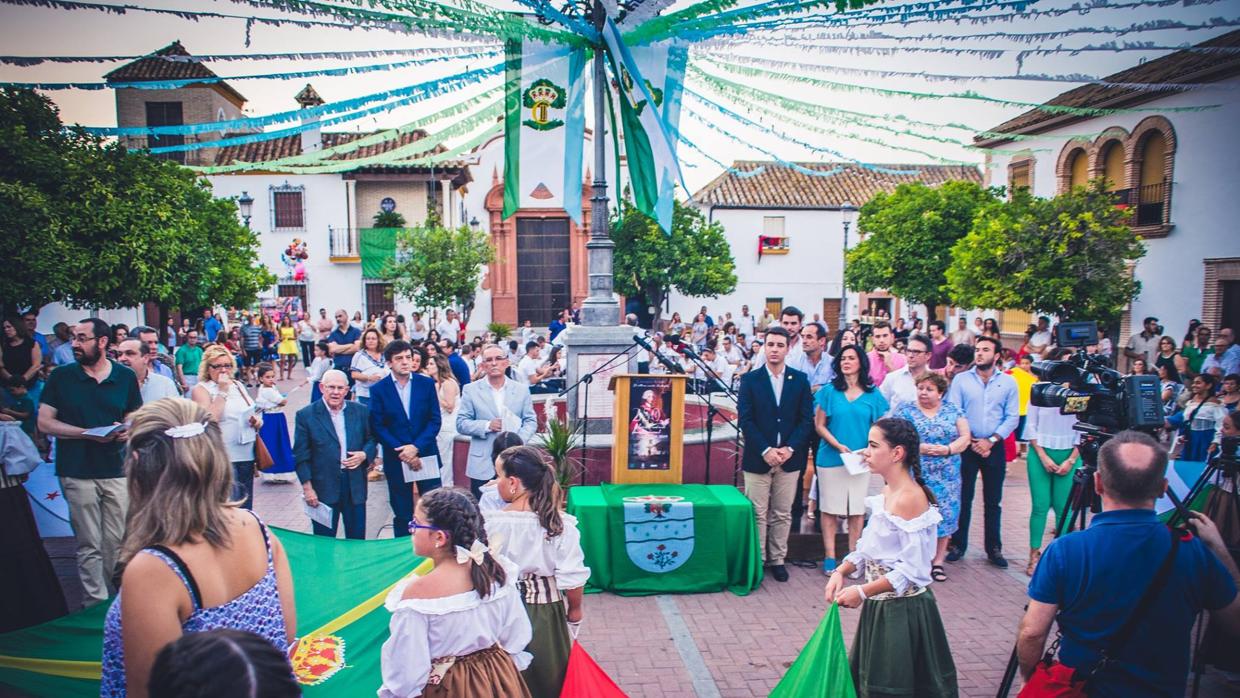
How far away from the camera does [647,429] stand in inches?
256

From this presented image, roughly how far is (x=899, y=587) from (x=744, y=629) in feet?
6.41

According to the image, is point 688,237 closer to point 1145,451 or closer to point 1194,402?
point 1194,402

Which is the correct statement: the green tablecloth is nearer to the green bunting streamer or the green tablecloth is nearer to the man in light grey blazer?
the man in light grey blazer

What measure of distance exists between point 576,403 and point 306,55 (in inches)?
171

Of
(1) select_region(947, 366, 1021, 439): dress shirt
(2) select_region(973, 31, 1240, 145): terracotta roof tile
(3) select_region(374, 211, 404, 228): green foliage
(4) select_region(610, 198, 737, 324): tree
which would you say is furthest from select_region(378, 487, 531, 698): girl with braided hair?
(3) select_region(374, 211, 404, 228): green foliage

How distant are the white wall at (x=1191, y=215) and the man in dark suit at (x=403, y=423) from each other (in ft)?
52.4

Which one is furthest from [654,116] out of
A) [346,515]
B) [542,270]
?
[542,270]

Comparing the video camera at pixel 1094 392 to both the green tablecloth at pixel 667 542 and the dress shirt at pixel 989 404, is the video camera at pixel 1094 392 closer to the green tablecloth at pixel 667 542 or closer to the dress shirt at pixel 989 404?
the dress shirt at pixel 989 404

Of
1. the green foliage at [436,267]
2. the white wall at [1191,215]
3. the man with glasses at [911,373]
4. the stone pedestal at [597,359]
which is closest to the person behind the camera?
the man with glasses at [911,373]

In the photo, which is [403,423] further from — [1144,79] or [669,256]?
[669,256]

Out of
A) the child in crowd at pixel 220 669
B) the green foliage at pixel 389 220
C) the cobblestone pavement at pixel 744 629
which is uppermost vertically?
the green foliage at pixel 389 220

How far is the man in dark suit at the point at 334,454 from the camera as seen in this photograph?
5.71 meters

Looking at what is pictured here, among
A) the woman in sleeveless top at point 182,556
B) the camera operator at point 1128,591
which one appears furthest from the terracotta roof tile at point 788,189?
the woman in sleeveless top at point 182,556

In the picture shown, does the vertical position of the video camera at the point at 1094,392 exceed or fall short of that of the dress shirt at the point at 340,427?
it exceeds it
